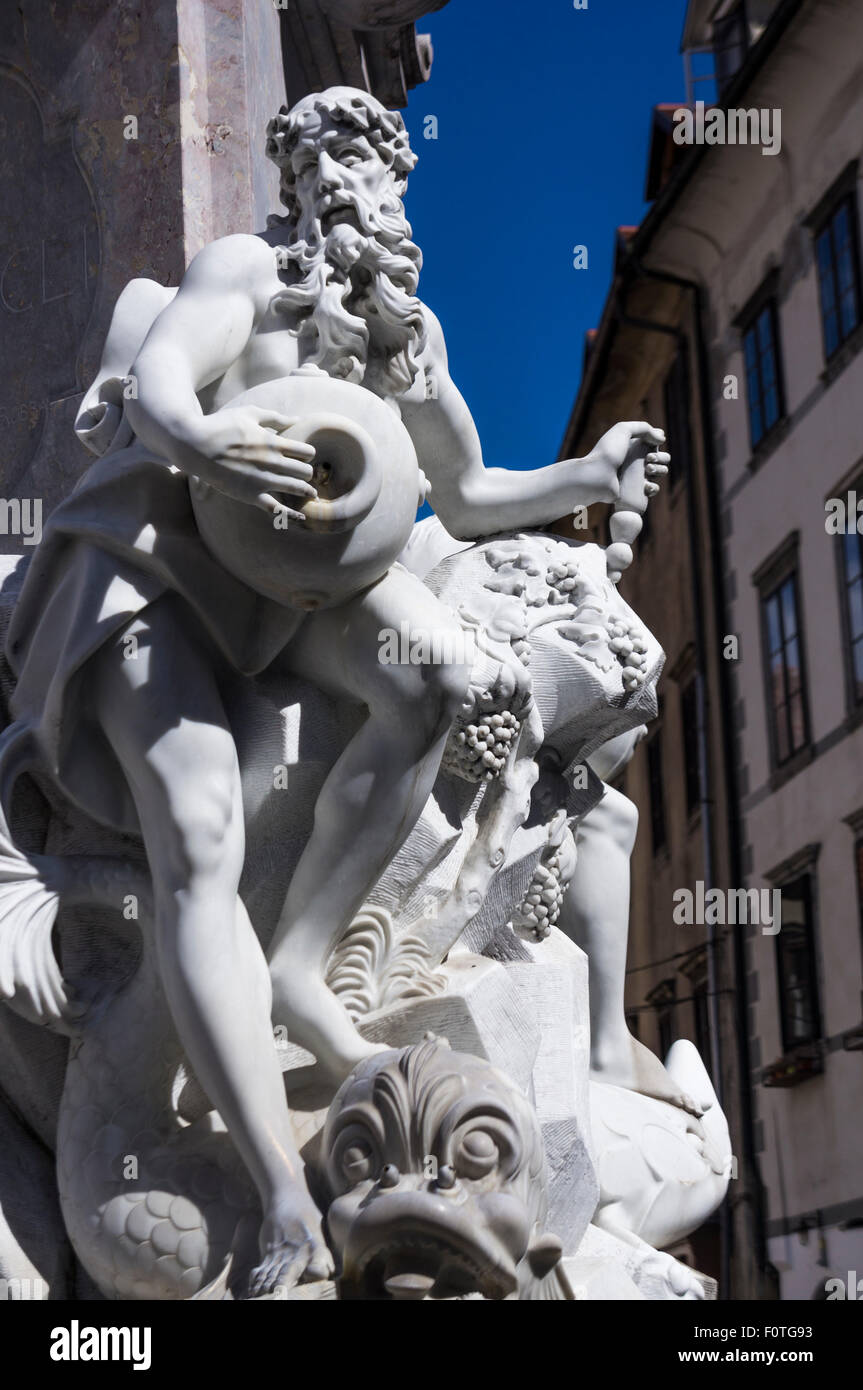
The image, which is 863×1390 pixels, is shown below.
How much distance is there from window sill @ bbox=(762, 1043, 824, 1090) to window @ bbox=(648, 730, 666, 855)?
4893 mm

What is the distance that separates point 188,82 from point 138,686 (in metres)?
2.43

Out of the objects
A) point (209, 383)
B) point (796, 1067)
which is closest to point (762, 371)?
point (796, 1067)

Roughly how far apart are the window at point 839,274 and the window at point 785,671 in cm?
237

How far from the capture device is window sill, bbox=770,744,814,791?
19.0 metres

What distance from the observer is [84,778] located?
390 centimetres

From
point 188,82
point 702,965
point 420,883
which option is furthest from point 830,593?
point 420,883

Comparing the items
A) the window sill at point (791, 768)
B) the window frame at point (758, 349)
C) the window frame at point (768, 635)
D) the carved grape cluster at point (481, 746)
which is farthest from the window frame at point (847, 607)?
the carved grape cluster at point (481, 746)

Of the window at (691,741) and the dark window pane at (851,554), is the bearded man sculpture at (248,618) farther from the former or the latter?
the window at (691,741)

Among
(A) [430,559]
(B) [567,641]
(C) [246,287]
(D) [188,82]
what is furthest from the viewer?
(D) [188,82]

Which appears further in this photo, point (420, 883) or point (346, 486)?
point (420, 883)

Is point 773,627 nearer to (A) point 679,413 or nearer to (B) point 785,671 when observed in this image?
(B) point 785,671

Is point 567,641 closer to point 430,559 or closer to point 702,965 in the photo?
point 430,559
